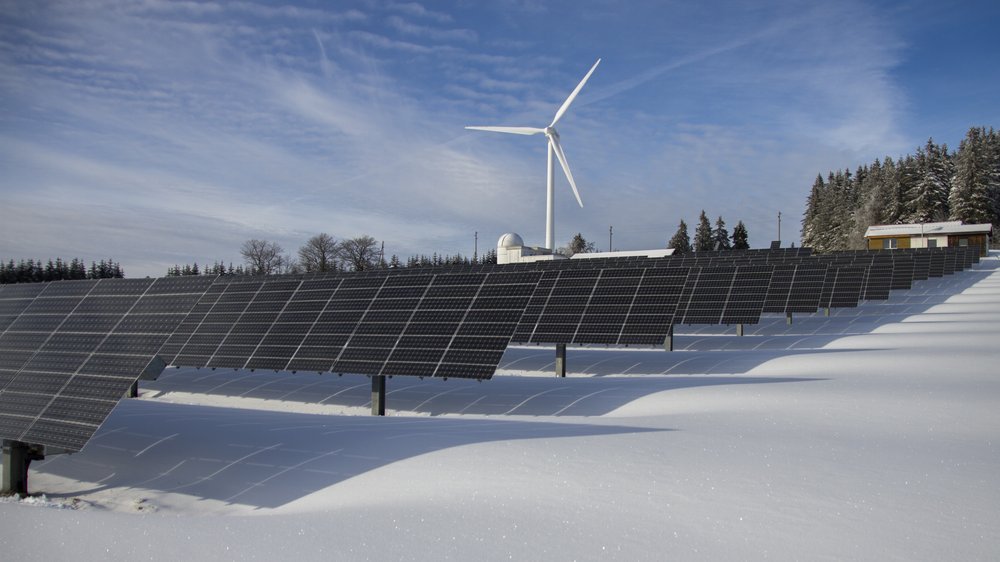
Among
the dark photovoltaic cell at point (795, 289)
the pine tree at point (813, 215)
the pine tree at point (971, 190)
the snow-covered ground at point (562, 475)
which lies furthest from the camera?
the pine tree at point (813, 215)

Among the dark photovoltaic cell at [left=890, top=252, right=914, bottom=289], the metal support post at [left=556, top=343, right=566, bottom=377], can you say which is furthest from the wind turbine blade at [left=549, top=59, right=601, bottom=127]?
the metal support post at [left=556, top=343, right=566, bottom=377]

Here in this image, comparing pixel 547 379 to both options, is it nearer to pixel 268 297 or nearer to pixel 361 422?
pixel 361 422

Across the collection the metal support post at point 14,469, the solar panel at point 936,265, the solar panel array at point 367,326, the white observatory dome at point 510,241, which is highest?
the white observatory dome at point 510,241

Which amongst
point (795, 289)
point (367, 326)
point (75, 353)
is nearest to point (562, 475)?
point (75, 353)

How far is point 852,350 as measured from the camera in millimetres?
25141

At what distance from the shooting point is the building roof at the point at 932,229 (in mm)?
91438

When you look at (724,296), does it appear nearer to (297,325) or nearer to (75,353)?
(297,325)

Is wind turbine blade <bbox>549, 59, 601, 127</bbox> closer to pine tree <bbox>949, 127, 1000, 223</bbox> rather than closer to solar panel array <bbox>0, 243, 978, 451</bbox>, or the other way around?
solar panel array <bbox>0, 243, 978, 451</bbox>

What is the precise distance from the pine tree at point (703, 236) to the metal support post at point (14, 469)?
153087mm

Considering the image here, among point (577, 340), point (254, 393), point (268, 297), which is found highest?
point (268, 297)

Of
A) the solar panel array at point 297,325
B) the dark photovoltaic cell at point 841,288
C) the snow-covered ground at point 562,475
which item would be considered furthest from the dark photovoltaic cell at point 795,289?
the snow-covered ground at point 562,475

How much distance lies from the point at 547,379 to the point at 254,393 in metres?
9.83

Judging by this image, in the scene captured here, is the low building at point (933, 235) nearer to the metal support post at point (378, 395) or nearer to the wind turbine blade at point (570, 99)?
the wind turbine blade at point (570, 99)

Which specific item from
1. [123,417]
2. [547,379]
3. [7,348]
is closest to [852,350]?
[547,379]
